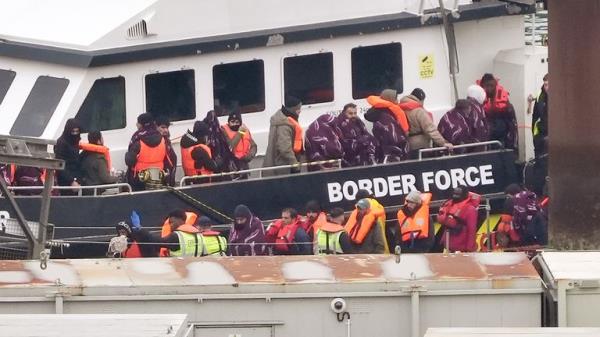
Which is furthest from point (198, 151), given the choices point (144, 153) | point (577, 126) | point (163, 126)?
point (577, 126)

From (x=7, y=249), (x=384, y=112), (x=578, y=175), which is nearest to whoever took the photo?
(x=7, y=249)

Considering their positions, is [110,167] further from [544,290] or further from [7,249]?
[544,290]

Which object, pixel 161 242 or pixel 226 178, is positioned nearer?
pixel 161 242

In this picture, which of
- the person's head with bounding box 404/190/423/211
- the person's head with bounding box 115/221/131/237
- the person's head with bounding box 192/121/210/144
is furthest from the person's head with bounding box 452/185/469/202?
the person's head with bounding box 115/221/131/237

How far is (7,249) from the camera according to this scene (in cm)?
1464

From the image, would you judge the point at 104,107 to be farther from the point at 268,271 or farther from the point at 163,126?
the point at 268,271

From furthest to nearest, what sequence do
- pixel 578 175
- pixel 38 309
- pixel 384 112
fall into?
pixel 384 112, pixel 578 175, pixel 38 309

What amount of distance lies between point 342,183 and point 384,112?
0.87 meters

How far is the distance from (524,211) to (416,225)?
42.7 inches

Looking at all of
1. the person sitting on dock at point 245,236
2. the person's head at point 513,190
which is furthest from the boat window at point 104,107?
the person's head at point 513,190

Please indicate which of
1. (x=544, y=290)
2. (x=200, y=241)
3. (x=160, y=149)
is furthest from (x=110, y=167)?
(x=544, y=290)

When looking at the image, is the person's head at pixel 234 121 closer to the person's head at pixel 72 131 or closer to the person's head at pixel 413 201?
the person's head at pixel 72 131

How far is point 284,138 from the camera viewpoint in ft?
54.2

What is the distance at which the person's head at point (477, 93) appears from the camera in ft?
57.2
